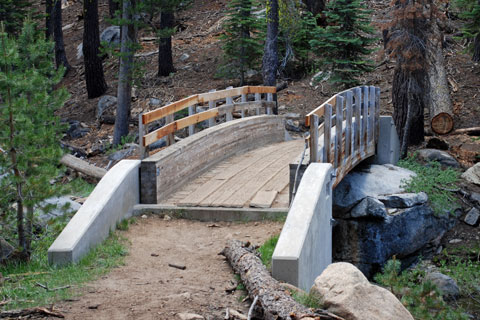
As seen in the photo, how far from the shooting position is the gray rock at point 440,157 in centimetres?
1580

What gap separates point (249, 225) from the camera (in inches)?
347

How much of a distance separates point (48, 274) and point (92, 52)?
19052 millimetres

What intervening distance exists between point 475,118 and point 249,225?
1223 centimetres

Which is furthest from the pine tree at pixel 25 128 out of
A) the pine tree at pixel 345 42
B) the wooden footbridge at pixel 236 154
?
the pine tree at pixel 345 42

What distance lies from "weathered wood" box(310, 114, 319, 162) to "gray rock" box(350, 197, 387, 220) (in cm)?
392

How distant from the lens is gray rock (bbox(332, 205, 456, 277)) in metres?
12.8

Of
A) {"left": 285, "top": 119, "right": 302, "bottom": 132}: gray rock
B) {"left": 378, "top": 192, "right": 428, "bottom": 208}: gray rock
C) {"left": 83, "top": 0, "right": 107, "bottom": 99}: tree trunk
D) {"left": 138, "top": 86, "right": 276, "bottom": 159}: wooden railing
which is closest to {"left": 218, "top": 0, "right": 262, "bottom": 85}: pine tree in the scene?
{"left": 285, "top": 119, "right": 302, "bottom": 132}: gray rock

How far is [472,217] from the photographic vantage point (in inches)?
542

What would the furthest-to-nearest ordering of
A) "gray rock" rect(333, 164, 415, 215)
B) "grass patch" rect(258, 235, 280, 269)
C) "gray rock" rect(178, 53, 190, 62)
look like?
"gray rock" rect(178, 53, 190, 62) → "gray rock" rect(333, 164, 415, 215) → "grass patch" rect(258, 235, 280, 269)

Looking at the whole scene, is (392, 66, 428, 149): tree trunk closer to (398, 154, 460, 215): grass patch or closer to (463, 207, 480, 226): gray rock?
(398, 154, 460, 215): grass patch

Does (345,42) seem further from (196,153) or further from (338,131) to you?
(196,153)

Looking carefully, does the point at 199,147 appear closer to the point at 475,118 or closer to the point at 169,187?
the point at 169,187

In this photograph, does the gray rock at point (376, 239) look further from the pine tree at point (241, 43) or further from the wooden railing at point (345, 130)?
the pine tree at point (241, 43)

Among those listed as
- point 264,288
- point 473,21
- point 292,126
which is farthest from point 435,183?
point 264,288
